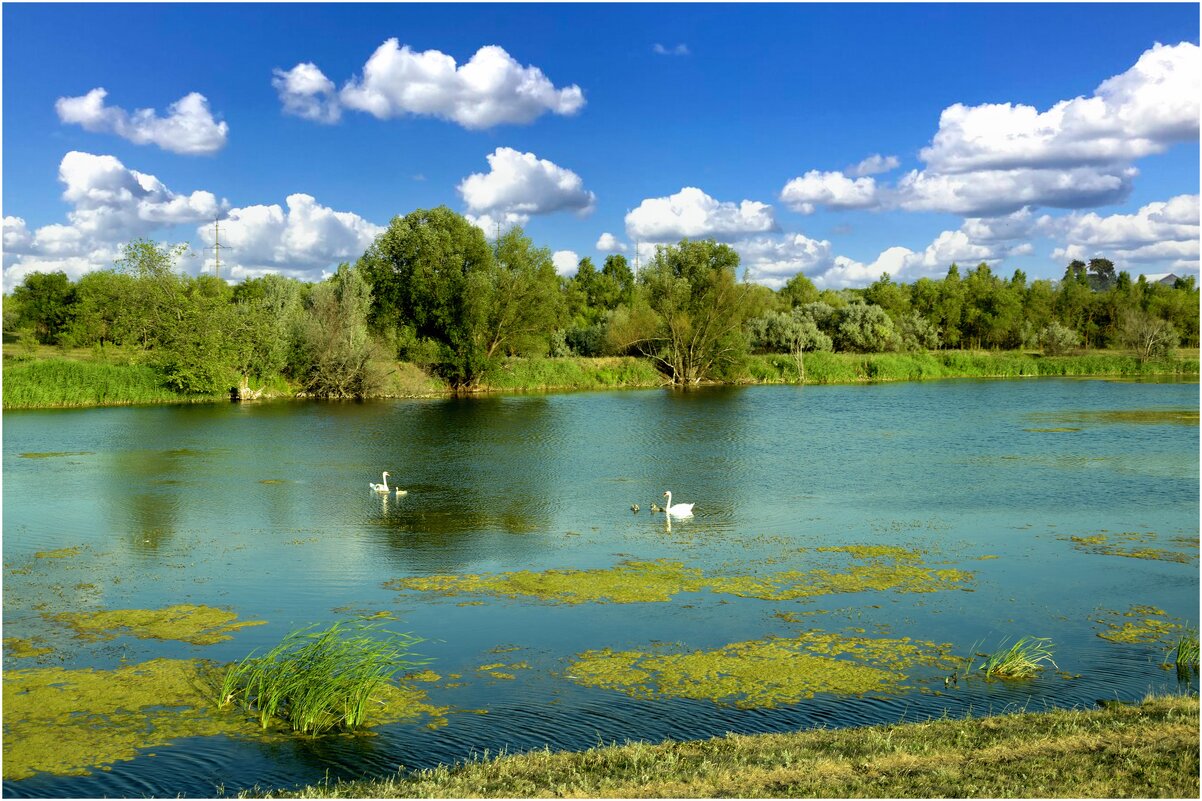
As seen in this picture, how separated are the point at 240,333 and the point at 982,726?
59.2 m

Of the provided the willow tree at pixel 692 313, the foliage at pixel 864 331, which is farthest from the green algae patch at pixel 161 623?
the foliage at pixel 864 331

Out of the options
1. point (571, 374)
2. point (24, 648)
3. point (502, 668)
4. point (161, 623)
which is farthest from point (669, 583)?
point (571, 374)

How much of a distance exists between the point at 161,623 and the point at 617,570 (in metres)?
7.88

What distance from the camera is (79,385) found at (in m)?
56.3

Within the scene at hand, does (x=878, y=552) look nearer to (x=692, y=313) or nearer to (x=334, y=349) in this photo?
(x=334, y=349)

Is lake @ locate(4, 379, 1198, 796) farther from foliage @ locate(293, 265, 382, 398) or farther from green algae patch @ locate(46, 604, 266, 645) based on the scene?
foliage @ locate(293, 265, 382, 398)

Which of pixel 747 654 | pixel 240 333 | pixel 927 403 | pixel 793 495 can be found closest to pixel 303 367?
pixel 240 333

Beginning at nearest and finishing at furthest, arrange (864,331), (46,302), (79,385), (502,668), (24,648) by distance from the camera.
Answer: (502,668)
(24,648)
(79,385)
(46,302)
(864,331)

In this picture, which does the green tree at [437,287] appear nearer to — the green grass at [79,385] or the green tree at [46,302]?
the green grass at [79,385]

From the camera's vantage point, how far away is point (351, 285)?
218 feet

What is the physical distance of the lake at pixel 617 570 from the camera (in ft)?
36.4

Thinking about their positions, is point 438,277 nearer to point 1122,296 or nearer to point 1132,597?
point 1132,597

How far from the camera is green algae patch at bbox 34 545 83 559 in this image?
1936cm

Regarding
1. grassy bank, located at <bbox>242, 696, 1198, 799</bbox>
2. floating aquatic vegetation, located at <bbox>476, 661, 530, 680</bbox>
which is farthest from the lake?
grassy bank, located at <bbox>242, 696, 1198, 799</bbox>
